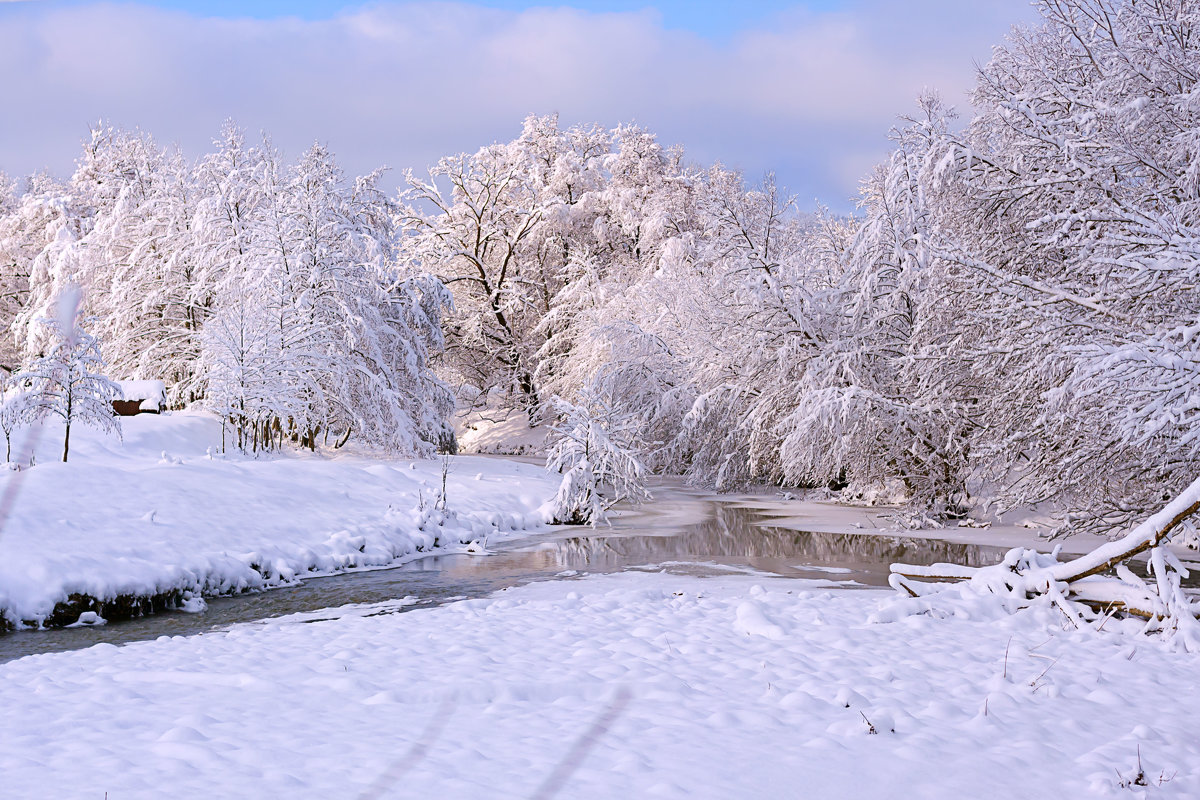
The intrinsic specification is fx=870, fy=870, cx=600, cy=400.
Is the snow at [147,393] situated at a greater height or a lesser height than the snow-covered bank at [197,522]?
greater

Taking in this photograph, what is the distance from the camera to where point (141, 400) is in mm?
20766

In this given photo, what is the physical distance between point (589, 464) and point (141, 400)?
36.8 feet

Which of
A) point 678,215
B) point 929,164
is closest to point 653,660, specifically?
point 929,164

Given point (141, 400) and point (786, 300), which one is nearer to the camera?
point (786, 300)

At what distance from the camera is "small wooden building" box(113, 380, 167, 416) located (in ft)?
67.5

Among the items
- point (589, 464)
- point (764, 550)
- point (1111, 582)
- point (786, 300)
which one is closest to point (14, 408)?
point (589, 464)

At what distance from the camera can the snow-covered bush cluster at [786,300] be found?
1146 cm

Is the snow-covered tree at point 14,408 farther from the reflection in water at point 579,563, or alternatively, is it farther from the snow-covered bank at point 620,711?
the snow-covered bank at point 620,711

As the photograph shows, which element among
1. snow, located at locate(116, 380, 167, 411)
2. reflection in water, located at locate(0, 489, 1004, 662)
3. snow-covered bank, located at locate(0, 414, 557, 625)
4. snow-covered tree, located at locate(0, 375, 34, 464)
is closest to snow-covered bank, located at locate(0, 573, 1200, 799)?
reflection in water, located at locate(0, 489, 1004, 662)

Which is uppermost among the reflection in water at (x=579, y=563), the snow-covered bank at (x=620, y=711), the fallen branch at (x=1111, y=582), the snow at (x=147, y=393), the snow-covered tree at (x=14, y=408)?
the snow at (x=147, y=393)

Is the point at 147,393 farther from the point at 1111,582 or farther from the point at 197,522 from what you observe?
the point at 1111,582

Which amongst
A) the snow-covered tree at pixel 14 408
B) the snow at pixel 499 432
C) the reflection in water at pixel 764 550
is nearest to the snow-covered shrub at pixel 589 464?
the reflection in water at pixel 764 550

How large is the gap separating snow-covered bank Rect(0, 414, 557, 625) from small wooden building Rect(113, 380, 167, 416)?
2726 millimetres

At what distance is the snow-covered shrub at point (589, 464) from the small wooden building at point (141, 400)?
9.85 metres
